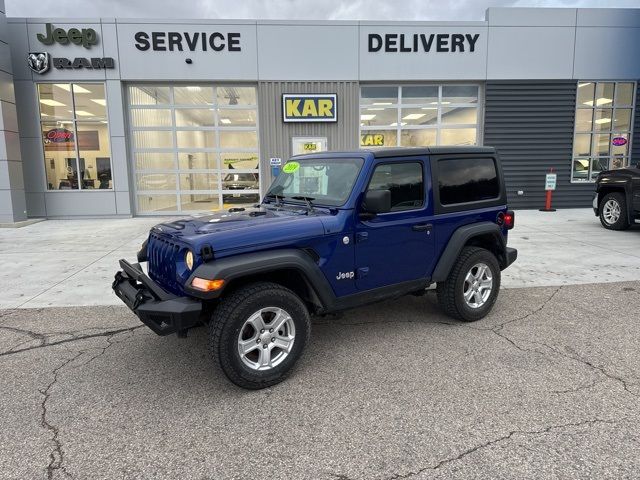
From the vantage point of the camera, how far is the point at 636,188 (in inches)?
367

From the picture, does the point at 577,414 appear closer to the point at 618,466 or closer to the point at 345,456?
the point at 618,466

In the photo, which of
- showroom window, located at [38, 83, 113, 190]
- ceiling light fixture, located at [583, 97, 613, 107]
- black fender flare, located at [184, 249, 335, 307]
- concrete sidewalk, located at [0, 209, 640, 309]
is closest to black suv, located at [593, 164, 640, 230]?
concrete sidewalk, located at [0, 209, 640, 309]

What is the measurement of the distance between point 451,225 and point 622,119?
13.5 meters

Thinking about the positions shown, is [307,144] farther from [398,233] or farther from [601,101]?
[398,233]

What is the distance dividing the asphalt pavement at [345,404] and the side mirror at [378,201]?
127 centimetres

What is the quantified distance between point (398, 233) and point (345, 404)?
1562 millimetres

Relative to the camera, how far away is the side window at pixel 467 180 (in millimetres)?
4297

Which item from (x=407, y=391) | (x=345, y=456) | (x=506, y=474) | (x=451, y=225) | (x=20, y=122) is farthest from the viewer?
(x=20, y=122)

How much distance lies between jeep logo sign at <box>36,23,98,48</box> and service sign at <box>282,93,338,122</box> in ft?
18.5

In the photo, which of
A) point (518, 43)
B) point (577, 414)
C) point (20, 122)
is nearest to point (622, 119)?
point (518, 43)

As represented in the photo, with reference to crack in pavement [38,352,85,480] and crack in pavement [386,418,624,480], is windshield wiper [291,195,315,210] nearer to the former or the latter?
crack in pavement [386,418,624,480]

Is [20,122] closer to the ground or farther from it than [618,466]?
farther from it

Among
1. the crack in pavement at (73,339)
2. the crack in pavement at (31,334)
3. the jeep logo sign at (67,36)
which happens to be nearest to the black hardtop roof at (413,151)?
the crack in pavement at (73,339)

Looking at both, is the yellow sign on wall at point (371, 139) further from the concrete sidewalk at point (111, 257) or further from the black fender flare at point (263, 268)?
the black fender flare at point (263, 268)
